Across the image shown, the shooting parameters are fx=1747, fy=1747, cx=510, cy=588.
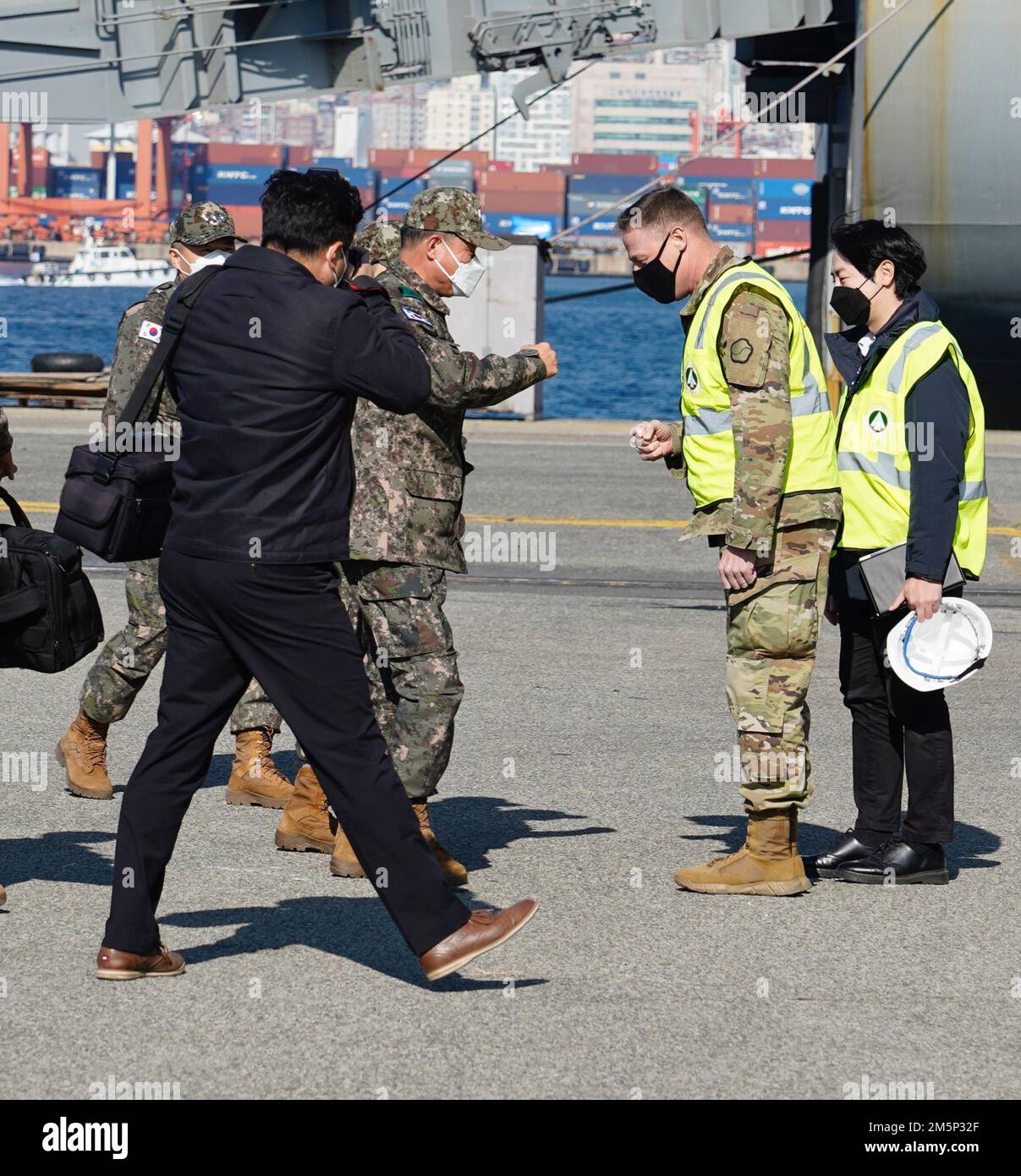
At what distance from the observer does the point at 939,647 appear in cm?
534

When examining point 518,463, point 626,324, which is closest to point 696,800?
point 518,463

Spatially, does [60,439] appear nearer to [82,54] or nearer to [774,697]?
[82,54]

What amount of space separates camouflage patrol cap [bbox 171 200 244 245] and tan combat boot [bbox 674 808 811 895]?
2713mm

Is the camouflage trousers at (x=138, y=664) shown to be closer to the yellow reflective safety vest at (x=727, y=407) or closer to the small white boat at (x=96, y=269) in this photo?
the yellow reflective safety vest at (x=727, y=407)

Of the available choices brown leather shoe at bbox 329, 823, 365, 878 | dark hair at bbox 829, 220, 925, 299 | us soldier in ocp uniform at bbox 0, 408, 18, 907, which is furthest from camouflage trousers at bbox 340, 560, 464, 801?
dark hair at bbox 829, 220, 925, 299

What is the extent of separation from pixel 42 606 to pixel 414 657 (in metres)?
1.15

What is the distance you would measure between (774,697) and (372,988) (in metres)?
1.56

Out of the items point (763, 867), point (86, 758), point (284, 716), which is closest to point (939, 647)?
point (763, 867)

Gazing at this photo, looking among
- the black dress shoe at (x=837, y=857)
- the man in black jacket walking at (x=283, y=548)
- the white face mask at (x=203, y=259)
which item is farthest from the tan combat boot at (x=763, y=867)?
the white face mask at (x=203, y=259)

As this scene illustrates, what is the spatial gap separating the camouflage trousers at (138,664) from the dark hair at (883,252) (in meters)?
2.65

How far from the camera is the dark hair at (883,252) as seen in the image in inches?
217

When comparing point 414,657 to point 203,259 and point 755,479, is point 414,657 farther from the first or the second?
point 203,259

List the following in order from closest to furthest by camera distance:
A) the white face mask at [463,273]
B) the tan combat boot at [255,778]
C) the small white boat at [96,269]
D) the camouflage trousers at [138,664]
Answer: the white face mask at [463,273] < the tan combat boot at [255,778] < the camouflage trousers at [138,664] < the small white boat at [96,269]

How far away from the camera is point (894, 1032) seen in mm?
4254
